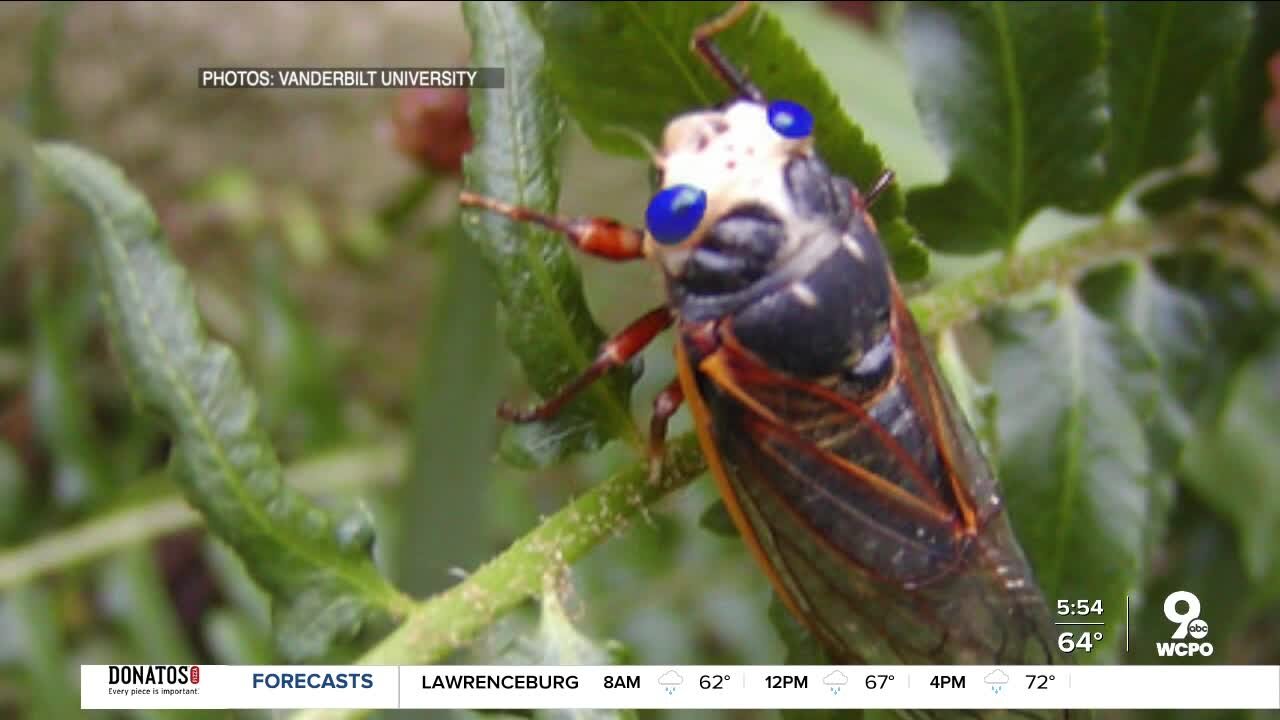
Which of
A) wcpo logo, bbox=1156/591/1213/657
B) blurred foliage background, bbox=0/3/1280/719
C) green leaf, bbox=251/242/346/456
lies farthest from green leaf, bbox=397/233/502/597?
wcpo logo, bbox=1156/591/1213/657

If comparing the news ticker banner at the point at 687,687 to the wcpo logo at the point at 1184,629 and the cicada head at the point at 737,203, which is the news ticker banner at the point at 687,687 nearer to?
the wcpo logo at the point at 1184,629

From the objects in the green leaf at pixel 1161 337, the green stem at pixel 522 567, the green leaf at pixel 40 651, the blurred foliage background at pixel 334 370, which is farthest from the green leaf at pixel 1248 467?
the green leaf at pixel 40 651

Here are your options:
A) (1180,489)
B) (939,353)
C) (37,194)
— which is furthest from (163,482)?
(1180,489)

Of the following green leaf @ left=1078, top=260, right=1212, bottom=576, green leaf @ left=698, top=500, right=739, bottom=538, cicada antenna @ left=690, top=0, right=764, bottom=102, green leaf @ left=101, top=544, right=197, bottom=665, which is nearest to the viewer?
cicada antenna @ left=690, top=0, right=764, bottom=102

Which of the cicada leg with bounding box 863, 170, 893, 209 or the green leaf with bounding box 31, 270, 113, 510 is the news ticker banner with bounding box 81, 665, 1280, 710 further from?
the green leaf with bounding box 31, 270, 113, 510

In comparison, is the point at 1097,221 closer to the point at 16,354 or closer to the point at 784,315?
the point at 784,315

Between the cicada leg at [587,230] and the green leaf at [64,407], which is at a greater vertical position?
the cicada leg at [587,230]
